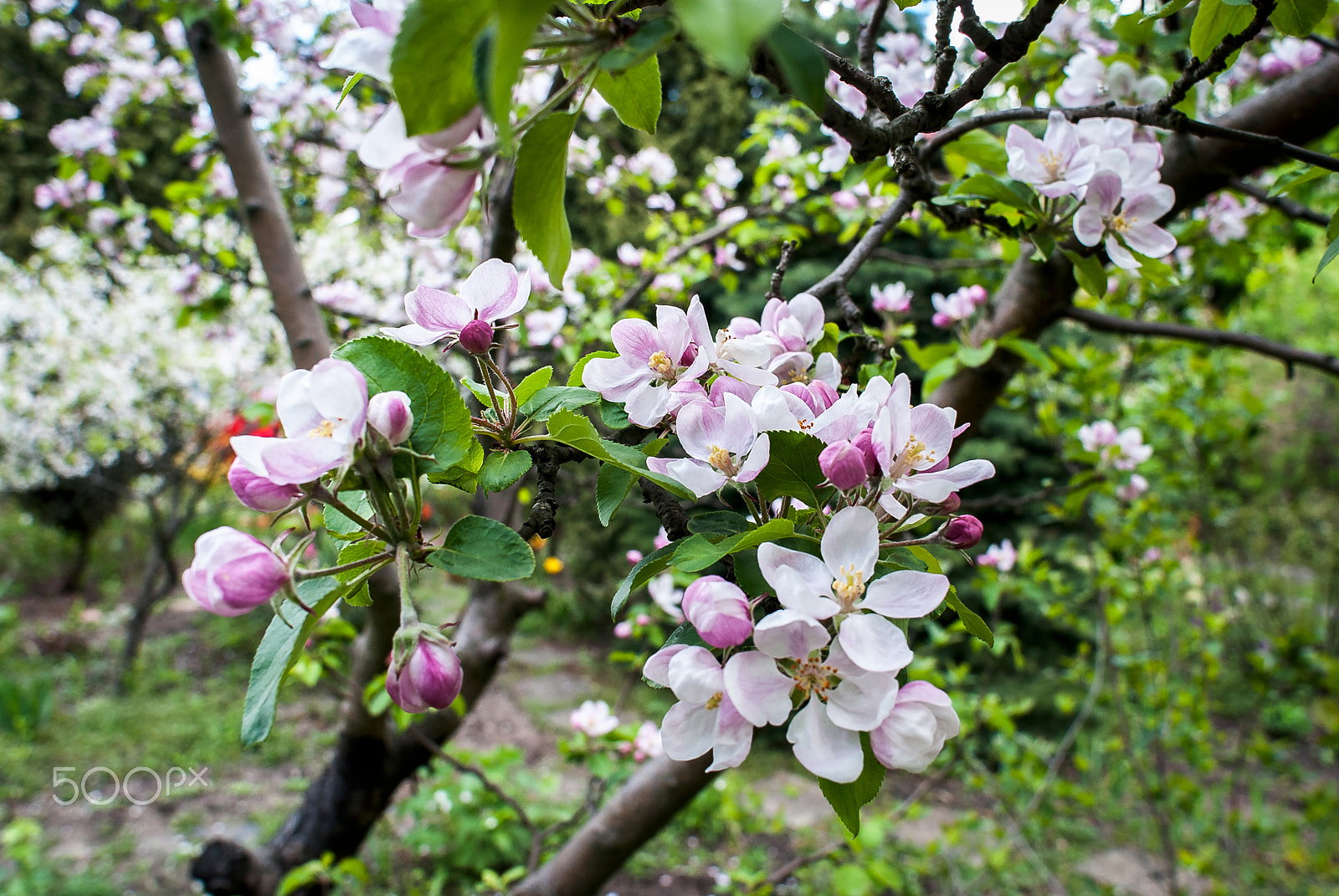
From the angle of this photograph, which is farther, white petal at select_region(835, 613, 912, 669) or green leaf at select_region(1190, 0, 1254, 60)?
green leaf at select_region(1190, 0, 1254, 60)

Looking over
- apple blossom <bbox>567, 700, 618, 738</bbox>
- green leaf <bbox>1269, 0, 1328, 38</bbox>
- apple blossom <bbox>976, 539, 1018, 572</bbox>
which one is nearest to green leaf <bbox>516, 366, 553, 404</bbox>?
green leaf <bbox>1269, 0, 1328, 38</bbox>

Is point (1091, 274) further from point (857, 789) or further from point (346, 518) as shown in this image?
point (346, 518)

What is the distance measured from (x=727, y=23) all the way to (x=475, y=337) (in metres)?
0.39

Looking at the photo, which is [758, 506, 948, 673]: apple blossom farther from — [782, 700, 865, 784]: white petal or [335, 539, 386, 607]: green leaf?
[335, 539, 386, 607]: green leaf

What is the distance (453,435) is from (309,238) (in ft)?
16.8

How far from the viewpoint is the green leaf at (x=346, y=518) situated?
1.83ft

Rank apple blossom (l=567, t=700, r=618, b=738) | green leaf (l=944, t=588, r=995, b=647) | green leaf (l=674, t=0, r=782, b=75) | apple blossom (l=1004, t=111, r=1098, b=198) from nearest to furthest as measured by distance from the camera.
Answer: green leaf (l=674, t=0, r=782, b=75) → green leaf (l=944, t=588, r=995, b=647) → apple blossom (l=1004, t=111, r=1098, b=198) → apple blossom (l=567, t=700, r=618, b=738)

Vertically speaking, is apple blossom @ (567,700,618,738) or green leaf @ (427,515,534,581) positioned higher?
green leaf @ (427,515,534,581)

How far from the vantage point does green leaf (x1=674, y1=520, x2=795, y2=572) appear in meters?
0.50

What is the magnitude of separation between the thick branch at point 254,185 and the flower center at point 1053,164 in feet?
5.16

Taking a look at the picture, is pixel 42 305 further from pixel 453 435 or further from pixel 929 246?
pixel 453 435

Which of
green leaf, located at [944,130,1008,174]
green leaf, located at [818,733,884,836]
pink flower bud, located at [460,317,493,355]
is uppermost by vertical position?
green leaf, located at [944,130,1008,174]

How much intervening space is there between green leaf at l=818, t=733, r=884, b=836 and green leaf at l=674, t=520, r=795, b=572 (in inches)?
6.4

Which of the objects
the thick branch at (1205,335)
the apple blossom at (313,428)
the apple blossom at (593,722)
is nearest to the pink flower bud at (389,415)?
the apple blossom at (313,428)
